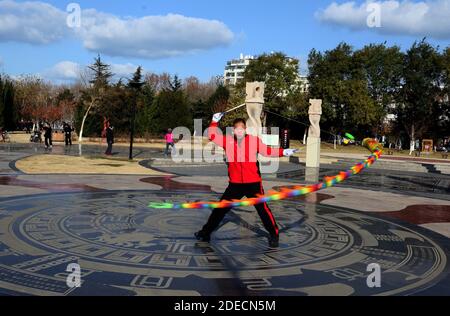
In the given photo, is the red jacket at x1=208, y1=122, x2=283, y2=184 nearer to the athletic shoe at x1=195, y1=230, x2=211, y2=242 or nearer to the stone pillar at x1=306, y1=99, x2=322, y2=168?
the athletic shoe at x1=195, y1=230, x2=211, y2=242

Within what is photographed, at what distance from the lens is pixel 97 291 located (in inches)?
181

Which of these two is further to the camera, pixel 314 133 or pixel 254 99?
pixel 254 99

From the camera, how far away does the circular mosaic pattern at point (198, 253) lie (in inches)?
194

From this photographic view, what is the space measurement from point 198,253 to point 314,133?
1684 cm

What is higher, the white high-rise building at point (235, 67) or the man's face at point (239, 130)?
the white high-rise building at point (235, 67)

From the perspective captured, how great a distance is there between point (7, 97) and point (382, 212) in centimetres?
5777

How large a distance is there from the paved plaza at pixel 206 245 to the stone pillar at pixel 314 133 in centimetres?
989

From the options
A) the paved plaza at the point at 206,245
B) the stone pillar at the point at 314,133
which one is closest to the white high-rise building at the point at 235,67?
the stone pillar at the point at 314,133

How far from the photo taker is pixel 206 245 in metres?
6.68

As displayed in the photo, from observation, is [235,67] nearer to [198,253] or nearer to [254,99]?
[254,99]

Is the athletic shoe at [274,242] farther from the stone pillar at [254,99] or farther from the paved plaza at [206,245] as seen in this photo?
the stone pillar at [254,99]

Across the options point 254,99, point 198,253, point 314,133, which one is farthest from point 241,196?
point 254,99

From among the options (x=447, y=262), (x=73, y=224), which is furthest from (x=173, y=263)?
(x=447, y=262)

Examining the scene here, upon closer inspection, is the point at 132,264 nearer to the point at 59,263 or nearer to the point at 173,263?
the point at 173,263
